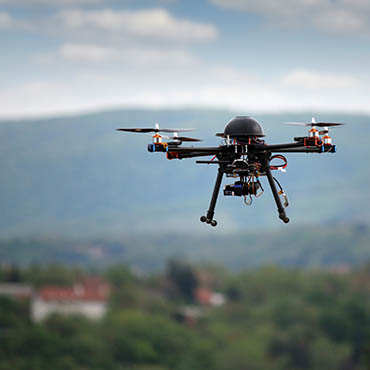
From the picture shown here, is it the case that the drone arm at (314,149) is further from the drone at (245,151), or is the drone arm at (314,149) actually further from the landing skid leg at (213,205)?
the landing skid leg at (213,205)

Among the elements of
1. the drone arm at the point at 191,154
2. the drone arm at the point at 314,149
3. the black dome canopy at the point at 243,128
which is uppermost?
the black dome canopy at the point at 243,128

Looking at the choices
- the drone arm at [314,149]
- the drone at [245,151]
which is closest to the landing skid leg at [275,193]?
the drone at [245,151]

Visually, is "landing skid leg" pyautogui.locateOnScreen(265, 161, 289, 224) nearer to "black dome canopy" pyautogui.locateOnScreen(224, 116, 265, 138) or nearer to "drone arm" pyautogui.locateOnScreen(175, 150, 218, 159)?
"black dome canopy" pyautogui.locateOnScreen(224, 116, 265, 138)

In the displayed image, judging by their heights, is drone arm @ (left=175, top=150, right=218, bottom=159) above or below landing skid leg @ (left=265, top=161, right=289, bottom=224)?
above

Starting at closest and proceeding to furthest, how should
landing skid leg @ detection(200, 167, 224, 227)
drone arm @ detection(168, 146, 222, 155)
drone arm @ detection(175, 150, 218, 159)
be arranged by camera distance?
landing skid leg @ detection(200, 167, 224, 227)
drone arm @ detection(168, 146, 222, 155)
drone arm @ detection(175, 150, 218, 159)

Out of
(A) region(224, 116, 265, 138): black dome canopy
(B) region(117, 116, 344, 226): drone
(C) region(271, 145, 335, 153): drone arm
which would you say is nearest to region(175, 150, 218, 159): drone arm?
(B) region(117, 116, 344, 226): drone

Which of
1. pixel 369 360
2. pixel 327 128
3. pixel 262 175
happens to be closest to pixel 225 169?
pixel 262 175

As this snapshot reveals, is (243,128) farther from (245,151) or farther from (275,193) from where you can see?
(275,193)

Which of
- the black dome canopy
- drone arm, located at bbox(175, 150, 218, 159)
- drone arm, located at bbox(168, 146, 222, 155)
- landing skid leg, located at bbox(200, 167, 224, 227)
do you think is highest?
the black dome canopy
